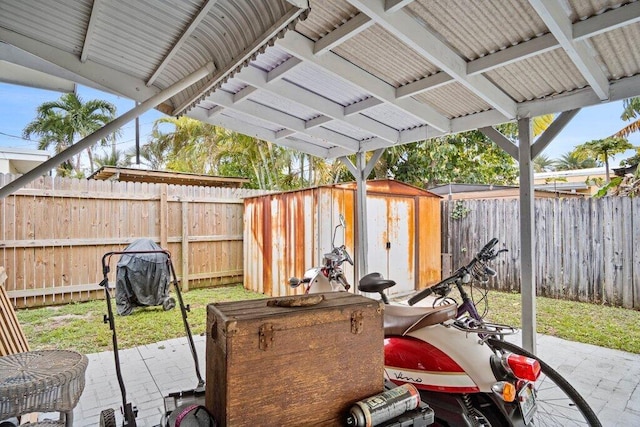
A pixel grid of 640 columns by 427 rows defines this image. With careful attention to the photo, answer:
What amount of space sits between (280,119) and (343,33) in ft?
5.36

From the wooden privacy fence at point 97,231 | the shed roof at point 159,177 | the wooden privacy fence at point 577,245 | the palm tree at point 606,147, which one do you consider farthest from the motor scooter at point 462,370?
the palm tree at point 606,147

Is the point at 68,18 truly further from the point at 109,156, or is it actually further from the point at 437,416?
the point at 109,156

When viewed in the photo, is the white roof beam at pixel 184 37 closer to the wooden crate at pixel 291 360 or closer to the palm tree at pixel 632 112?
the wooden crate at pixel 291 360

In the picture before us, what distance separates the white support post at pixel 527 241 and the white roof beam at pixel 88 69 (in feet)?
9.77

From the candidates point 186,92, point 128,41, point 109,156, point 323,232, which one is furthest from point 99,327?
point 109,156

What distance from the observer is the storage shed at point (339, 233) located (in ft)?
17.9

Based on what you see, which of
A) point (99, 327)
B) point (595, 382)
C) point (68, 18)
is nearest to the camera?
point (68, 18)

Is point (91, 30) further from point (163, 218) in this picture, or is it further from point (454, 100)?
point (163, 218)

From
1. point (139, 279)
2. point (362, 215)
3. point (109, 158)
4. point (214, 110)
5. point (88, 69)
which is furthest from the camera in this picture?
point (109, 158)

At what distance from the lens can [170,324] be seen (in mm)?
4586

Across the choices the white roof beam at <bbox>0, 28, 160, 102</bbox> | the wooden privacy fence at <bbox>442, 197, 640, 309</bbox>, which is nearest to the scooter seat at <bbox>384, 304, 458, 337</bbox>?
the white roof beam at <bbox>0, 28, 160, 102</bbox>

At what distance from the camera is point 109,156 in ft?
64.6

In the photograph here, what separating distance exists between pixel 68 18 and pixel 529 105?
327cm

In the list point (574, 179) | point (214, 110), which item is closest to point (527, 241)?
point (214, 110)
